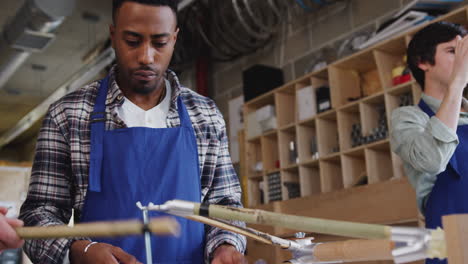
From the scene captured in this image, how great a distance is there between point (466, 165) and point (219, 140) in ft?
2.33

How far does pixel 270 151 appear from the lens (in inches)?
175

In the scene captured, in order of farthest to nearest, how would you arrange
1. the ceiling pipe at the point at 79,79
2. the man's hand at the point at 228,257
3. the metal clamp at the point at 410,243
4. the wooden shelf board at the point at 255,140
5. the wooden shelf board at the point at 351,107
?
the ceiling pipe at the point at 79,79
the wooden shelf board at the point at 255,140
the wooden shelf board at the point at 351,107
the man's hand at the point at 228,257
the metal clamp at the point at 410,243

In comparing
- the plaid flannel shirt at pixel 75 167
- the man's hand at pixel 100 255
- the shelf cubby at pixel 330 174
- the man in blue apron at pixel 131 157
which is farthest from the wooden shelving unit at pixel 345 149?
the man's hand at pixel 100 255

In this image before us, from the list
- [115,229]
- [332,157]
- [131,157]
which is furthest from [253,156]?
[115,229]

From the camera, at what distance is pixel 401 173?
317cm

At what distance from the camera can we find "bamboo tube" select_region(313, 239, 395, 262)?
0.68m

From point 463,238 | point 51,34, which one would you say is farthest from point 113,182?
point 51,34

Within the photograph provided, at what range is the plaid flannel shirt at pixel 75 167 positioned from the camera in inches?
47.3

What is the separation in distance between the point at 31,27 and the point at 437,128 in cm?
433

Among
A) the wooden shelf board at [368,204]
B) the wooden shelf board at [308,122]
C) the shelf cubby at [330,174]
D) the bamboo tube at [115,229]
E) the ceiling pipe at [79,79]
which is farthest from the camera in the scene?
the ceiling pipe at [79,79]

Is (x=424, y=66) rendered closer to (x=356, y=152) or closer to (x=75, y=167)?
(x=75, y=167)

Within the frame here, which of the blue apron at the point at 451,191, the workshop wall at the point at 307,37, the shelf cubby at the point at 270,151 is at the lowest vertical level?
the blue apron at the point at 451,191

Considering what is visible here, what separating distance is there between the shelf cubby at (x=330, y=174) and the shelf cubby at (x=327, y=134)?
6 centimetres

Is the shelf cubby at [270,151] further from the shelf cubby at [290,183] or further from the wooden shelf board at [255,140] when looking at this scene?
the shelf cubby at [290,183]
